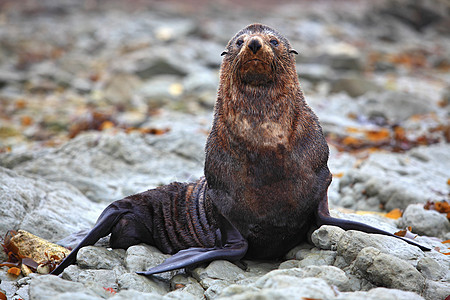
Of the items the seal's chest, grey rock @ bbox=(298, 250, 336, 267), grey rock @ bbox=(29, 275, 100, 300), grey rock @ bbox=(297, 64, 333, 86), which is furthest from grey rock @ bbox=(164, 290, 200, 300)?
grey rock @ bbox=(297, 64, 333, 86)

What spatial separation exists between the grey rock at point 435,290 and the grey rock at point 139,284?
1741 millimetres

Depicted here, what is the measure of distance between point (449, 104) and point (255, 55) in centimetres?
929

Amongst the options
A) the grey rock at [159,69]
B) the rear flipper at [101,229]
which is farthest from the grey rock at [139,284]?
the grey rock at [159,69]

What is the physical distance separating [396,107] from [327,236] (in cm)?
807

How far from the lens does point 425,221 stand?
15.3 ft

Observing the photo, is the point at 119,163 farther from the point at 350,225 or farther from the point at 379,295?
the point at 379,295

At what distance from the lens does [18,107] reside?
11.0 m

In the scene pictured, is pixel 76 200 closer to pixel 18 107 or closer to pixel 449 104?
pixel 18 107

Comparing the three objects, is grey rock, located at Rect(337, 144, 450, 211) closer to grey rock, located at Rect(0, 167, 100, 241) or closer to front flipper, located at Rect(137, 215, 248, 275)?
front flipper, located at Rect(137, 215, 248, 275)

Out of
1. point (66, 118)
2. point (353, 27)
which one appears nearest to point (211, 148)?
point (66, 118)

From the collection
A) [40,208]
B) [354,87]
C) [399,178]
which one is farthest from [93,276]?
[354,87]

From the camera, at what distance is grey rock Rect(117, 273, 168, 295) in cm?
329

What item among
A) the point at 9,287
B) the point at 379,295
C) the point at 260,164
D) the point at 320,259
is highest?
the point at 260,164

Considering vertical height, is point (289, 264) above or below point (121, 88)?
above
